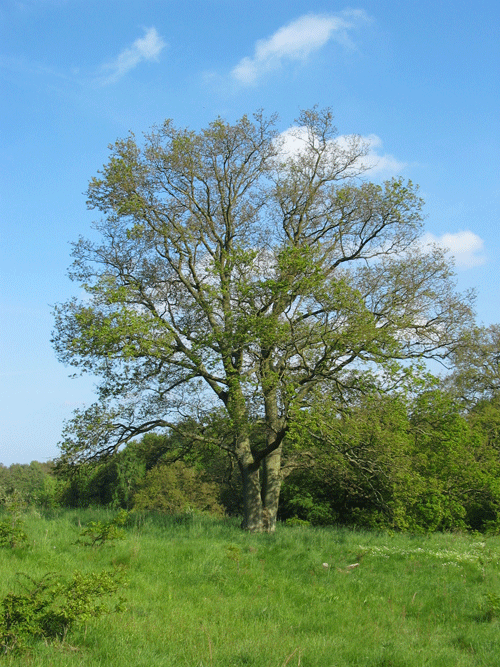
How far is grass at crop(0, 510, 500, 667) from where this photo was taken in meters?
6.09

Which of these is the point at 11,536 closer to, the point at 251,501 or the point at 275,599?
the point at 275,599

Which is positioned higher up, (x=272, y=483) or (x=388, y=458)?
(x=388, y=458)

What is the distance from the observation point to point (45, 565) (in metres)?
9.37

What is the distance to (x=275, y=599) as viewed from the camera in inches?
342

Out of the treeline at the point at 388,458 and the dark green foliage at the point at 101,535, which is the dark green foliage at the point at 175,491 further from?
the dark green foliage at the point at 101,535

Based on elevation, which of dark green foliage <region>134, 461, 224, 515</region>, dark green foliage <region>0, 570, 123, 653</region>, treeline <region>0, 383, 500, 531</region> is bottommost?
dark green foliage <region>134, 461, 224, 515</region>

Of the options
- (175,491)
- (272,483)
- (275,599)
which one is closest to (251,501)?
(272,483)

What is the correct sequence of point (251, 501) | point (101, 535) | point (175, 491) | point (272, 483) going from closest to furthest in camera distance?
point (101, 535) < point (251, 501) < point (272, 483) < point (175, 491)

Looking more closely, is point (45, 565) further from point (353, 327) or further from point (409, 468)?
point (409, 468)

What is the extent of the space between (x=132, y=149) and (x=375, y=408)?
39.6 feet

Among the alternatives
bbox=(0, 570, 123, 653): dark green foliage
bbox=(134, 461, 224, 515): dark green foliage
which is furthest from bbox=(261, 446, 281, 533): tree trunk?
bbox=(134, 461, 224, 515): dark green foliage

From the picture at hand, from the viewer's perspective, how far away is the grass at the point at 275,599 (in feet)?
20.0

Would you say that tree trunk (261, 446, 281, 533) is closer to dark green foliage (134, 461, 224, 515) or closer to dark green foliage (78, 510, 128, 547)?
dark green foliage (78, 510, 128, 547)

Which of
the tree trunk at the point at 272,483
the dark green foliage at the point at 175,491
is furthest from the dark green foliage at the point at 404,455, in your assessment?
the dark green foliage at the point at 175,491
